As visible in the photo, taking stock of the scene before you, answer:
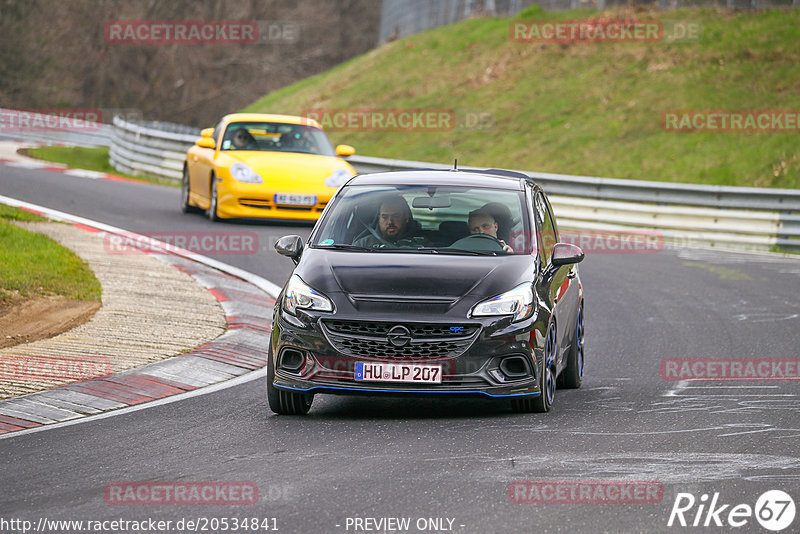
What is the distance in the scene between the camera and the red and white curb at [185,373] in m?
8.01

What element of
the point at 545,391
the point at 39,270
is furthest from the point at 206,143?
the point at 545,391

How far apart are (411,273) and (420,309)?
38 cm

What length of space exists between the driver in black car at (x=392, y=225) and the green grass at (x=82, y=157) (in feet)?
61.6

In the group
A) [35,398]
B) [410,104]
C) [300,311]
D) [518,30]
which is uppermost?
[518,30]

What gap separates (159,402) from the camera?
8.41m

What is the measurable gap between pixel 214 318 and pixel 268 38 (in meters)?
55.7

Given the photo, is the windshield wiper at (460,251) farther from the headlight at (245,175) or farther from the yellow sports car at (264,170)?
the headlight at (245,175)

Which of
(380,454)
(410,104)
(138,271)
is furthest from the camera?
(410,104)

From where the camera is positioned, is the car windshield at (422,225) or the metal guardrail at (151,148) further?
the metal guardrail at (151,148)

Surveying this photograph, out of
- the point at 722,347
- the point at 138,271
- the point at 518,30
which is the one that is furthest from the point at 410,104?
the point at 722,347

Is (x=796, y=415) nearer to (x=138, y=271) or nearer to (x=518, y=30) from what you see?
(x=138, y=271)

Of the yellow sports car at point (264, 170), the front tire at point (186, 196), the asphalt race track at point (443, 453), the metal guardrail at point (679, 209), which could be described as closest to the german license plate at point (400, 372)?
the asphalt race track at point (443, 453)

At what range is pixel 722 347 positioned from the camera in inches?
441

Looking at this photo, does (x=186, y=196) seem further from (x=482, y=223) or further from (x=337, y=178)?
(x=482, y=223)
